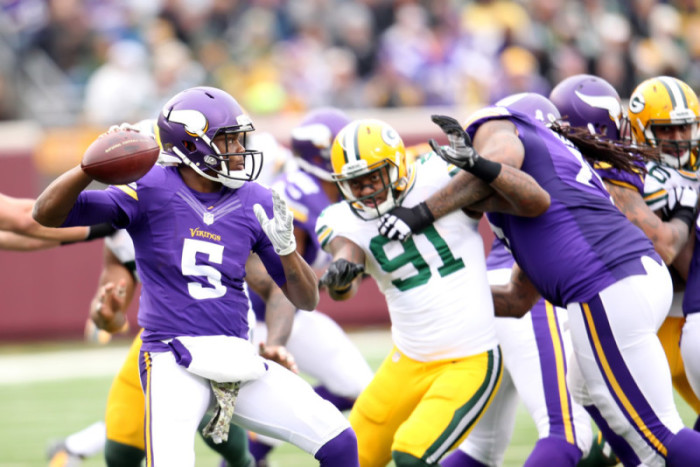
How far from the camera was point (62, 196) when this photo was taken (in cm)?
375

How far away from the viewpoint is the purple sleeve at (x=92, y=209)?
3.86 meters

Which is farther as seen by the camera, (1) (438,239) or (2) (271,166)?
(2) (271,166)

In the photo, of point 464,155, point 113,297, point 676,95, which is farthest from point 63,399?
point 676,95

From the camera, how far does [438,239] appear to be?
4684 mm

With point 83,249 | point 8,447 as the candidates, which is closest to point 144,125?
point 8,447

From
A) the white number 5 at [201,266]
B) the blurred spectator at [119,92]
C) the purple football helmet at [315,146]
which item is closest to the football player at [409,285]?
the white number 5 at [201,266]

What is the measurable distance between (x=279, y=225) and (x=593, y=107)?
1.77 metres

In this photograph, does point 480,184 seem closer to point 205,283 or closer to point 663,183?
point 663,183

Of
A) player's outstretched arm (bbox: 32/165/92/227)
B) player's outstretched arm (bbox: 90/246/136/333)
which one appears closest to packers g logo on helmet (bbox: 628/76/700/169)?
player's outstretched arm (bbox: 90/246/136/333)

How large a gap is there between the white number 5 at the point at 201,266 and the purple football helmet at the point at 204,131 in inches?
10.4

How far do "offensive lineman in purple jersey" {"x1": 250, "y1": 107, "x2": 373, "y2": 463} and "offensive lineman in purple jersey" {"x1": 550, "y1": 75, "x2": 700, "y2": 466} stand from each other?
144cm

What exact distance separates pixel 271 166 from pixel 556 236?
262cm

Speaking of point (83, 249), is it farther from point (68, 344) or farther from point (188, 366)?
point (188, 366)

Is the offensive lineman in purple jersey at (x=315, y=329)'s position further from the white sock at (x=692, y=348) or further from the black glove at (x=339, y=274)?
the white sock at (x=692, y=348)
